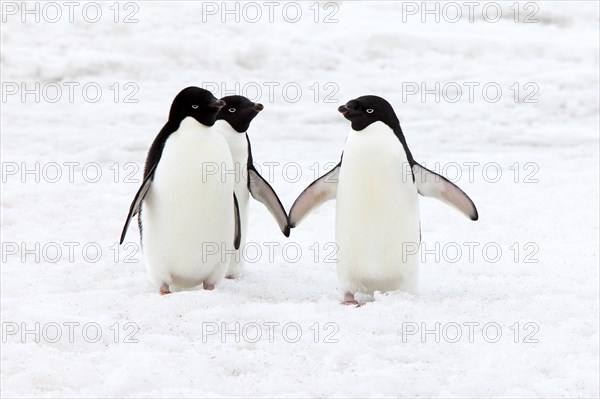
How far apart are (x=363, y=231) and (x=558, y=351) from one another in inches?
41.4

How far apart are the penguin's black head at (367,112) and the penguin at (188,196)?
1.89 ft

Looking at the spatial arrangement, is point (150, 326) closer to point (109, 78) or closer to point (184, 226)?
point (184, 226)

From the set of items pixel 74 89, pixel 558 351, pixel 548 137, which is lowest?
pixel 558 351

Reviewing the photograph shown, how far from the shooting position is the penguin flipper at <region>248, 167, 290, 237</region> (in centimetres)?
451

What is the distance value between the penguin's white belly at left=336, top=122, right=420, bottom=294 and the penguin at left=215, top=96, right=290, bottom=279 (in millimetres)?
430

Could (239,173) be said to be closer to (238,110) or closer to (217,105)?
(238,110)

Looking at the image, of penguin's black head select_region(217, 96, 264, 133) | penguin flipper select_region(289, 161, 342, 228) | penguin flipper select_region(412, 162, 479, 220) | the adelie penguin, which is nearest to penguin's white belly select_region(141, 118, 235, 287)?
penguin's black head select_region(217, 96, 264, 133)

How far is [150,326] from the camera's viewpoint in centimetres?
351

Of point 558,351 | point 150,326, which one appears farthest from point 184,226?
point 558,351

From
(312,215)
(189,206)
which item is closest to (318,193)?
(189,206)

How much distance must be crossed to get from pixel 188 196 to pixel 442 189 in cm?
118

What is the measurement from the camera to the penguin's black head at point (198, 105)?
13.1ft

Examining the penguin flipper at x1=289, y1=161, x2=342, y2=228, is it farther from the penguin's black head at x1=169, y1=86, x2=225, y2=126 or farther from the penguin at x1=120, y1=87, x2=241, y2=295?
the penguin's black head at x1=169, y1=86, x2=225, y2=126

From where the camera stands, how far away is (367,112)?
4.00 meters
